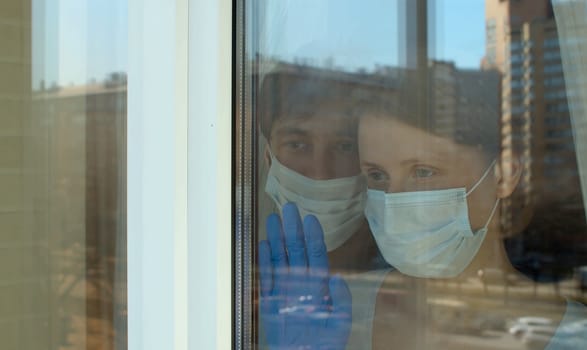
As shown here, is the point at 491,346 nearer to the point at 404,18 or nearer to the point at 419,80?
the point at 419,80

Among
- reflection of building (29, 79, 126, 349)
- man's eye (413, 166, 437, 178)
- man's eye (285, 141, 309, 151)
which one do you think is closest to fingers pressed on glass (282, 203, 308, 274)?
man's eye (285, 141, 309, 151)

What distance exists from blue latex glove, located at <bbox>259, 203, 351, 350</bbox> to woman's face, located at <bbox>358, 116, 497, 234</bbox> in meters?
0.17

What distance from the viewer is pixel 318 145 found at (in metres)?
1.32

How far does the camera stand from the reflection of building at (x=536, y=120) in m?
0.98

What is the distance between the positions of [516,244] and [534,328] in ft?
0.45

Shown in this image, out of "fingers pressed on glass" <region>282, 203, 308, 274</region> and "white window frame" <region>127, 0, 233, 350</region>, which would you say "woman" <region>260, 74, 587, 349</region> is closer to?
"fingers pressed on glass" <region>282, 203, 308, 274</region>

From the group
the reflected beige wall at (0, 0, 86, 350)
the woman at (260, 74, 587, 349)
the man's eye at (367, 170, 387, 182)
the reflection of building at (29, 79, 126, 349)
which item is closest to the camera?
the woman at (260, 74, 587, 349)

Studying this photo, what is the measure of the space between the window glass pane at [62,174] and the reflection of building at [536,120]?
2.83 ft

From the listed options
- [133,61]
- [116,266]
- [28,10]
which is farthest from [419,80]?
[28,10]

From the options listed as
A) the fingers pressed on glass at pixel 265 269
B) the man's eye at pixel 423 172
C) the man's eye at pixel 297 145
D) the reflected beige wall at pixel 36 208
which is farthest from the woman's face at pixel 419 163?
the reflected beige wall at pixel 36 208

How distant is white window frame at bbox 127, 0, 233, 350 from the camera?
1.18 meters

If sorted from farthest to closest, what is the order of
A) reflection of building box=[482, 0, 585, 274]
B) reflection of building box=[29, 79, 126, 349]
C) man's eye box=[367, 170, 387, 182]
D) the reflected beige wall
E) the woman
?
the reflected beige wall < reflection of building box=[29, 79, 126, 349] < man's eye box=[367, 170, 387, 182] < the woman < reflection of building box=[482, 0, 585, 274]

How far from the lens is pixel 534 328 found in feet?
3.45

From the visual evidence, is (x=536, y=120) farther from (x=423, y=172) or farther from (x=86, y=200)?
(x=86, y=200)
